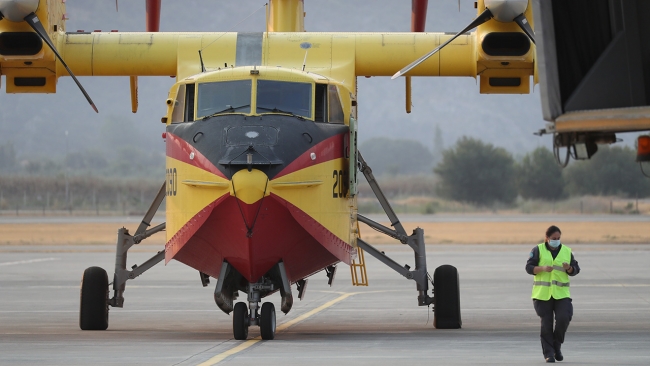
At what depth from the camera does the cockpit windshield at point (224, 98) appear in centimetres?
1423

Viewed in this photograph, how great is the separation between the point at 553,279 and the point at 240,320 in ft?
13.7

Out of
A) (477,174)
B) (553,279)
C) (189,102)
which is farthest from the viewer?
(477,174)

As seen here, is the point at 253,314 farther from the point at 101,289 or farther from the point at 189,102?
the point at 101,289

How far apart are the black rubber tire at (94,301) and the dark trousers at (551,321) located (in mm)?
7355

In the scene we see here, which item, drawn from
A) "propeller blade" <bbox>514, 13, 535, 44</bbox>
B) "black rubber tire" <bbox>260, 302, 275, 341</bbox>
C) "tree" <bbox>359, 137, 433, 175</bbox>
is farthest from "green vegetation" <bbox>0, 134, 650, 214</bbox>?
"black rubber tire" <bbox>260, 302, 275, 341</bbox>

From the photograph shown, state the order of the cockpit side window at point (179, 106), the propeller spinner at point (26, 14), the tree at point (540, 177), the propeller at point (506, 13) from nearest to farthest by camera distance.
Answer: the cockpit side window at point (179, 106) < the propeller spinner at point (26, 14) < the propeller at point (506, 13) < the tree at point (540, 177)

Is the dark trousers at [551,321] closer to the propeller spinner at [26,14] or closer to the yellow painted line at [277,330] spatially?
the yellow painted line at [277,330]

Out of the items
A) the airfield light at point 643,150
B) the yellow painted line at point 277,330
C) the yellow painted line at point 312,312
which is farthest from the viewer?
the yellow painted line at point 312,312

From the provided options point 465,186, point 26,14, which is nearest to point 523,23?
point 26,14

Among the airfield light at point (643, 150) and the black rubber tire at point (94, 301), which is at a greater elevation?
the airfield light at point (643, 150)

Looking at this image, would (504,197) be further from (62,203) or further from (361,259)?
(361,259)

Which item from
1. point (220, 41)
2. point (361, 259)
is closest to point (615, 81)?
point (220, 41)

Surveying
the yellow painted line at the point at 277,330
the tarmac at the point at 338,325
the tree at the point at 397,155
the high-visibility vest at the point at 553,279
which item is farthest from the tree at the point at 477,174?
the high-visibility vest at the point at 553,279

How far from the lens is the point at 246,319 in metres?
14.4
